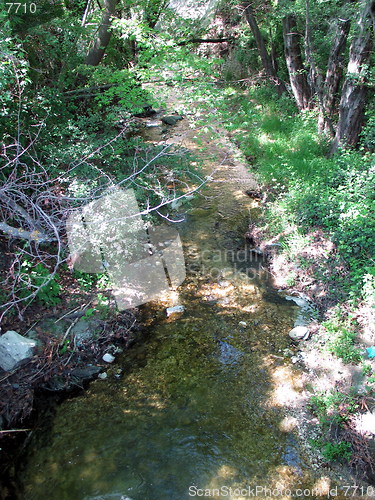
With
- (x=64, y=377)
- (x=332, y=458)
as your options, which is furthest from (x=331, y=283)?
(x=64, y=377)

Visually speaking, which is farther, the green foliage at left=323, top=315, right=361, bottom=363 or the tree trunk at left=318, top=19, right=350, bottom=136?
the tree trunk at left=318, top=19, right=350, bottom=136

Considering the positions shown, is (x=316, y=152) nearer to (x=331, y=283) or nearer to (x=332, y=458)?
(x=331, y=283)

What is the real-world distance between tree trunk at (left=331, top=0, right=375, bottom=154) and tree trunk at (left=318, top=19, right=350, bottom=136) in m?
0.89

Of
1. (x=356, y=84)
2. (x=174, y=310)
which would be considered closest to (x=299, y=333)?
(x=174, y=310)

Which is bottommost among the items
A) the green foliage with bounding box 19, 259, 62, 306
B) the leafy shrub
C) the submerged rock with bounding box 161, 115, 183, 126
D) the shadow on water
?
the shadow on water

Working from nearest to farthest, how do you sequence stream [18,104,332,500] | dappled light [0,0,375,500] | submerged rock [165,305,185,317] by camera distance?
stream [18,104,332,500] → dappled light [0,0,375,500] → submerged rock [165,305,185,317]

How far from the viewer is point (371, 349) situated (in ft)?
13.4

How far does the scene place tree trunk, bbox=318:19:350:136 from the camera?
7252mm

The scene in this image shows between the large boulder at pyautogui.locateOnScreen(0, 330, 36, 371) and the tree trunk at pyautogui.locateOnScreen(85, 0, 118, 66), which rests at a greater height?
the tree trunk at pyautogui.locateOnScreen(85, 0, 118, 66)

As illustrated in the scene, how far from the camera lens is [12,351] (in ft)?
13.6

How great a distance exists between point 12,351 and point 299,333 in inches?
143

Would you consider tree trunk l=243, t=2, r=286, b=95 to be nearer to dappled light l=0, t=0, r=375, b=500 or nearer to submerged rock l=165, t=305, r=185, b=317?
dappled light l=0, t=0, r=375, b=500

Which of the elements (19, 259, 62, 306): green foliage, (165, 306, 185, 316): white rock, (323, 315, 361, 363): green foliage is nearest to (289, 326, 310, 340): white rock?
(323, 315, 361, 363): green foliage

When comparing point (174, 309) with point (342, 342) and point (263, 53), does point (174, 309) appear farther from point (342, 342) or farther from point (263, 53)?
point (263, 53)
